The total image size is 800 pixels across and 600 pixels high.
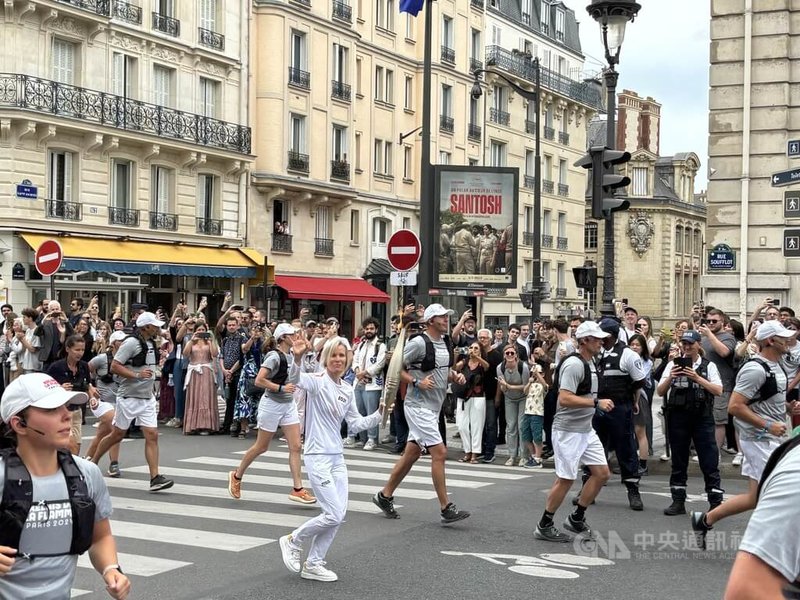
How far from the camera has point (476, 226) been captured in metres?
22.1

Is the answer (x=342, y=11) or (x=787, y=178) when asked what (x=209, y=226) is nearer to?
(x=342, y=11)

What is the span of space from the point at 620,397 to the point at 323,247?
30434 mm

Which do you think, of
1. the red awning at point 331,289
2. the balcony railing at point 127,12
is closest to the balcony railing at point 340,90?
the red awning at point 331,289

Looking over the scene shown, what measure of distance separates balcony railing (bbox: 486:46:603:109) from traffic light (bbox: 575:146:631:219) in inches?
1513

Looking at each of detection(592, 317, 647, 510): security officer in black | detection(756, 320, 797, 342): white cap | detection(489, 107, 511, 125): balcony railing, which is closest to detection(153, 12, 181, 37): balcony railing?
detection(489, 107, 511, 125): balcony railing

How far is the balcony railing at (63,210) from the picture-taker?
29.7m

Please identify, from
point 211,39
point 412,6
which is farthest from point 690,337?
point 211,39

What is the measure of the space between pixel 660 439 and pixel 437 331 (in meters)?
7.04

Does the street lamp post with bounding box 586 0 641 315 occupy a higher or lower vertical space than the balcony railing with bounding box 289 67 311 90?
lower

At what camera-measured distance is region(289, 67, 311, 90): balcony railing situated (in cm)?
3872

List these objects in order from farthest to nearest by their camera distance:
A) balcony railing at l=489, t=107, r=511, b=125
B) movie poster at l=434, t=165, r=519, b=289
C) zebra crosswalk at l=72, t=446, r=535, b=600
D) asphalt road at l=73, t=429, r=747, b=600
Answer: balcony railing at l=489, t=107, r=511, b=125 < movie poster at l=434, t=165, r=519, b=289 < zebra crosswalk at l=72, t=446, r=535, b=600 < asphalt road at l=73, t=429, r=747, b=600

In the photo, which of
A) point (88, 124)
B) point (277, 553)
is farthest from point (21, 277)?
point (277, 553)

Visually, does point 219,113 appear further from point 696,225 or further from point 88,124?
point 696,225

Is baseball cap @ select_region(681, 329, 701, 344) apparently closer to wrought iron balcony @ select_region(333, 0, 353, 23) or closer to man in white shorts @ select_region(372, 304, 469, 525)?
man in white shorts @ select_region(372, 304, 469, 525)
